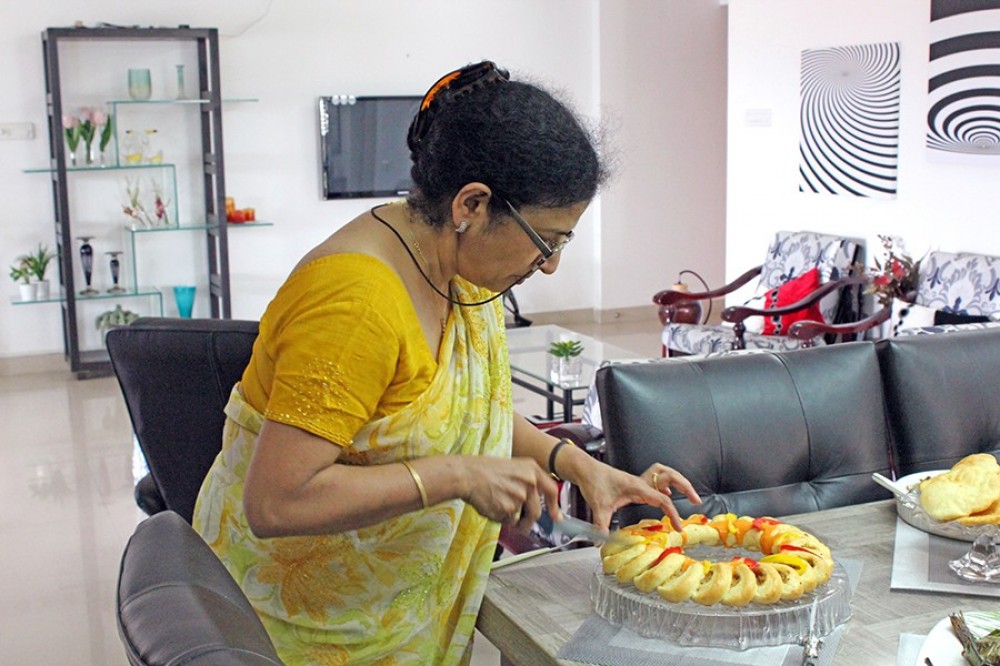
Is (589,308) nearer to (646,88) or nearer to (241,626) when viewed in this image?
(646,88)

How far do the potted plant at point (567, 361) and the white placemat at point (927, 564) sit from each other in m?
3.07

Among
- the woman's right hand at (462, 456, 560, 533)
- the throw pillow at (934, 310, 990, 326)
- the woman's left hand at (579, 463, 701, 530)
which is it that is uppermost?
the woman's right hand at (462, 456, 560, 533)

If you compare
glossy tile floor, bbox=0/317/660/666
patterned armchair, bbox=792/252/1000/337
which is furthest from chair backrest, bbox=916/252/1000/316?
glossy tile floor, bbox=0/317/660/666

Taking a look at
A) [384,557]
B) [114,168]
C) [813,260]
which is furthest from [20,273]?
[384,557]

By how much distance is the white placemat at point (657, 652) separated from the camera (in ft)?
4.52

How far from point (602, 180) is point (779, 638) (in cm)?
62

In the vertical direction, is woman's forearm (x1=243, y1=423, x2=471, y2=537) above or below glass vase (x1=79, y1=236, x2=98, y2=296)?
above

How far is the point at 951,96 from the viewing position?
557 centimetres

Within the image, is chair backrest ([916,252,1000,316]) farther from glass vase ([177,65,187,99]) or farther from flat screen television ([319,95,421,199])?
glass vase ([177,65,187,99])

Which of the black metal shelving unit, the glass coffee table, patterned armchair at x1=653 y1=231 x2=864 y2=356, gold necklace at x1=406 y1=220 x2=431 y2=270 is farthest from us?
the black metal shelving unit

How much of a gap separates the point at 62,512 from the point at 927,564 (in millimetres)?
3833

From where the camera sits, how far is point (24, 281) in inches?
277

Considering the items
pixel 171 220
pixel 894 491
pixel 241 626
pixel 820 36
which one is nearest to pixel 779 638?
pixel 894 491

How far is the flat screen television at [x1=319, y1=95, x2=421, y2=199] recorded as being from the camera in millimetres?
7602
